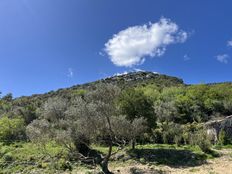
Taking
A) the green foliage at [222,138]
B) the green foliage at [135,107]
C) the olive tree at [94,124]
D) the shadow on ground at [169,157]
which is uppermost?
the green foliage at [135,107]

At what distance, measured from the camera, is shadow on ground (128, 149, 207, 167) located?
72.6 feet

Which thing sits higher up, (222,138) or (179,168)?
(222,138)

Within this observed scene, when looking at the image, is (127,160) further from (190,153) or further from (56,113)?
(56,113)

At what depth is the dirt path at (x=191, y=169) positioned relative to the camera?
19.2 meters

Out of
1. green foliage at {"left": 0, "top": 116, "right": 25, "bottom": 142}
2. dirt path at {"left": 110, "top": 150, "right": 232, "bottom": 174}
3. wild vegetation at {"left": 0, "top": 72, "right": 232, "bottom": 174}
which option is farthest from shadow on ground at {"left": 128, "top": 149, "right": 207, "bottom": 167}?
green foliage at {"left": 0, "top": 116, "right": 25, "bottom": 142}

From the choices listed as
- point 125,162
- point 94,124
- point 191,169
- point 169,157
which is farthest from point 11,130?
point 191,169

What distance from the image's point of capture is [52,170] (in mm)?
22500

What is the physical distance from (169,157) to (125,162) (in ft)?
11.5

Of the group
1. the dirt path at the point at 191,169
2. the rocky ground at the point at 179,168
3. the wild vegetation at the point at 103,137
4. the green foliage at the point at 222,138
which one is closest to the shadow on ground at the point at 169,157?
the wild vegetation at the point at 103,137

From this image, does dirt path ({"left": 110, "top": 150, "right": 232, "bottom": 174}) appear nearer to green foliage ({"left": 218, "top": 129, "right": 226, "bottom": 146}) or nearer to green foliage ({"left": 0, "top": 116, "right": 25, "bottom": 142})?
green foliage ({"left": 218, "top": 129, "right": 226, "bottom": 146})

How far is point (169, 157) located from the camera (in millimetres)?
23438

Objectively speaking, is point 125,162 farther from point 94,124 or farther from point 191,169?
point 191,169

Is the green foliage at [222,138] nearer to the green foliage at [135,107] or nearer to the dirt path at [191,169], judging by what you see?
the dirt path at [191,169]

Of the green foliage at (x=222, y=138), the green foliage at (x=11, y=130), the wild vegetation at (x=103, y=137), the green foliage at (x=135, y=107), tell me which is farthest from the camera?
the green foliage at (x=11, y=130)
